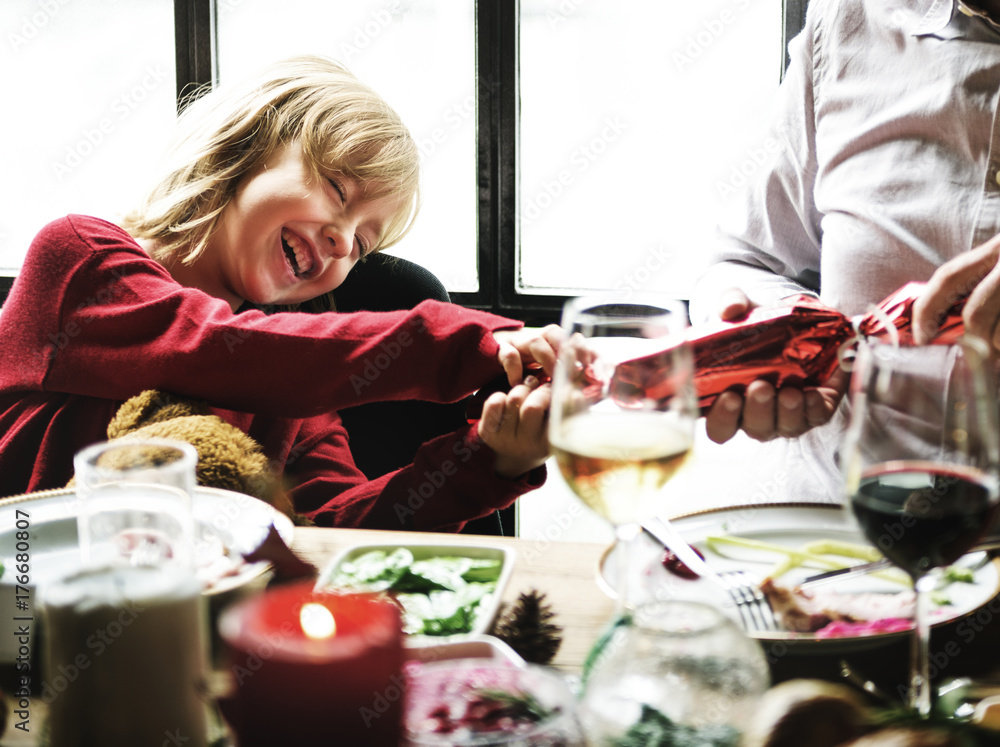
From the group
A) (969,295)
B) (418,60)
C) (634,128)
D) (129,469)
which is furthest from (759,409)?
(418,60)

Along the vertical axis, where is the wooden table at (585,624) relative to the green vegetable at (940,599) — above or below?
below

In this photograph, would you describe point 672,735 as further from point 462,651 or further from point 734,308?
point 734,308

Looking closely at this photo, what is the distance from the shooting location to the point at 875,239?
3.59 feet

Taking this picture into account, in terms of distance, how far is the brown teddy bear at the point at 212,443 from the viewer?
809 mm

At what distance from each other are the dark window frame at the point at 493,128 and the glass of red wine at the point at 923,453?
6.26 feet

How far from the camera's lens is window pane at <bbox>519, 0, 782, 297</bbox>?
243 centimetres

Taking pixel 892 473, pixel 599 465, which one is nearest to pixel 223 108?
pixel 599 465

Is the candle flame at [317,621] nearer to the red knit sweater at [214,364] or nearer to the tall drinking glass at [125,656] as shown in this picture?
the tall drinking glass at [125,656]

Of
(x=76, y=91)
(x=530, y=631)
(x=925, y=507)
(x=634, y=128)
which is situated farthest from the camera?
(x=76, y=91)

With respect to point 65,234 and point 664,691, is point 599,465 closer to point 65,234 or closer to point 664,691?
point 664,691

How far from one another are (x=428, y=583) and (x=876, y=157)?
87 cm

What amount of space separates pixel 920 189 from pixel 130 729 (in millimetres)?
1072

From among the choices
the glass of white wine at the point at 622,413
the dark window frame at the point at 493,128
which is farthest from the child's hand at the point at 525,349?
the dark window frame at the point at 493,128

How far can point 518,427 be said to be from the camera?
927 millimetres
